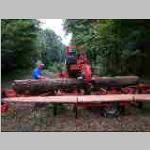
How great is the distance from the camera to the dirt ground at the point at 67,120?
563 centimetres

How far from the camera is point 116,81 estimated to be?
6398 mm

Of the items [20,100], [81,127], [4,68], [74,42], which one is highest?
[74,42]

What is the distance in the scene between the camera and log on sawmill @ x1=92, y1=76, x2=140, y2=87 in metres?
6.29

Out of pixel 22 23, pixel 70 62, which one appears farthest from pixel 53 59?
pixel 22 23

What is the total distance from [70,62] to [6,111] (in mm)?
1320

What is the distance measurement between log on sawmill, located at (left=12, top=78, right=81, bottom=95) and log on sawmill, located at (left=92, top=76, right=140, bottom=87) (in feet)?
1.09

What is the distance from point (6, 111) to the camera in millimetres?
5980

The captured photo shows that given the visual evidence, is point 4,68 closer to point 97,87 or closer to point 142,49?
point 97,87

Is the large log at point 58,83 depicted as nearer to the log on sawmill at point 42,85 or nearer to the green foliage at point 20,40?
the log on sawmill at point 42,85

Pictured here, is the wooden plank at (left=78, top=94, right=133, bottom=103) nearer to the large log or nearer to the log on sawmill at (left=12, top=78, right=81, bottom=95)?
the large log

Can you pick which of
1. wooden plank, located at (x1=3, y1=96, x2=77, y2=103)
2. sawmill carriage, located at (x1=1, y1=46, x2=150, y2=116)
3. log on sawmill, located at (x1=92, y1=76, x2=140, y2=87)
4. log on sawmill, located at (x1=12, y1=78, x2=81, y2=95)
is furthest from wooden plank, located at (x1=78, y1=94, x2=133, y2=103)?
log on sawmill, located at (x1=12, y1=78, x2=81, y2=95)

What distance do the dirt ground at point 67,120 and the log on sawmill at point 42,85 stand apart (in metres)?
0.30

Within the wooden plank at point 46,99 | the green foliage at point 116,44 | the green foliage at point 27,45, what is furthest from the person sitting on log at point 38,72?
the green foliage at point 116,44

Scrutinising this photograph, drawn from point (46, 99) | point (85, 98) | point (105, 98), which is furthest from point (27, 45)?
point (105, 98)
